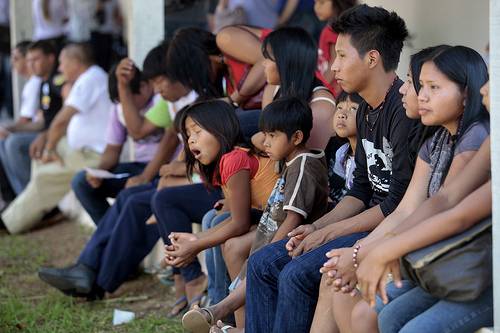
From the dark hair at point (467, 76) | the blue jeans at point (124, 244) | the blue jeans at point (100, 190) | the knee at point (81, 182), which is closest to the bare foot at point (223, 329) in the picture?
the dark hair at point (467, 76)

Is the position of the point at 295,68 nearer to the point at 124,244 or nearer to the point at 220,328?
the point at 220,328

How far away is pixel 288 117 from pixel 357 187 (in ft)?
1.45

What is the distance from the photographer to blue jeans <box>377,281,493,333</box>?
9.40 ft

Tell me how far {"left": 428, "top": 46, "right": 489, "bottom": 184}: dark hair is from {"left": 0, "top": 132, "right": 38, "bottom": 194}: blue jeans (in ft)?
17.8

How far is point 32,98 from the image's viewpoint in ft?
27.7

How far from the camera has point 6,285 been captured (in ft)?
20.0

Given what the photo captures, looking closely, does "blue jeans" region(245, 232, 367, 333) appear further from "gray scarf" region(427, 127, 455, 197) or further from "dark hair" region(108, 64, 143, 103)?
"dark hair" region(108, 64, 143, 103)

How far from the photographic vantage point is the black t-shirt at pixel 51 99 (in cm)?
789

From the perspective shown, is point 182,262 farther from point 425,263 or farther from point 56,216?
point 56,216

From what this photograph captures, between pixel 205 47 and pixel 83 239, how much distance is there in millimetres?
2561

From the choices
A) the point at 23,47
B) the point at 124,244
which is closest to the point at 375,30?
the point at 124,244

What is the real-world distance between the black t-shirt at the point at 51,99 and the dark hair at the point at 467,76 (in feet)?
17.1

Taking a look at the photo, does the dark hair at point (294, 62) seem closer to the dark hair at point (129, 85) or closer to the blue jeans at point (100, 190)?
the dark hair at point (129, 85)

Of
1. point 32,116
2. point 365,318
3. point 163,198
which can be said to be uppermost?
point 365,318
